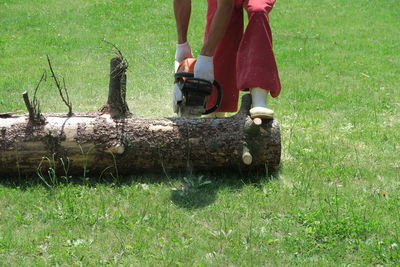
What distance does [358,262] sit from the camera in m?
3.15

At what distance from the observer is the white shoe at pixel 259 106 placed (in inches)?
165

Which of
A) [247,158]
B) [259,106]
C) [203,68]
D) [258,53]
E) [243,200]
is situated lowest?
[243,200]

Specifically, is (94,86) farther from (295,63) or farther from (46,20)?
(46,20)

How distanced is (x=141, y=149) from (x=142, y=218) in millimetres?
667

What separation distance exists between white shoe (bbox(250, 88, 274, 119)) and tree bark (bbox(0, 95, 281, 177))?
58 mm

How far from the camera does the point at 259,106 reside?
14.3 ft

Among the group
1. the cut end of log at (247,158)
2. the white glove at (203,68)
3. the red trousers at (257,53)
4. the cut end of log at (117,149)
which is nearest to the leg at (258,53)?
the red trousers at (257,53)

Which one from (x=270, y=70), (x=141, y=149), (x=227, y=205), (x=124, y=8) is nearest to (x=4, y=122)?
(x=141, y=149)

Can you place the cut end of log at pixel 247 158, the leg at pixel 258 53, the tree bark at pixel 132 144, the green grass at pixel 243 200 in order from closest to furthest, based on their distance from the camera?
1. the green grass at pixel 243 200
2. the cut end of log at pixel 247 158
3. the tree bark at pixel 132 144
4. the leg at pixel 258 53

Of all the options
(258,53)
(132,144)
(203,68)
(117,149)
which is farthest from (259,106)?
(117,149)

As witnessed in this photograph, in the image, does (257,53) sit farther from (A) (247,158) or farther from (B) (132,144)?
(B) (132,144)

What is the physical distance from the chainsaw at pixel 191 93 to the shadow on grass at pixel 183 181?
0.54m

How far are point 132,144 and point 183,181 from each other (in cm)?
46

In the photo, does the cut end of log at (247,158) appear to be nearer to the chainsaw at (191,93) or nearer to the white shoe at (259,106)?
the white shoe at (259,106)
